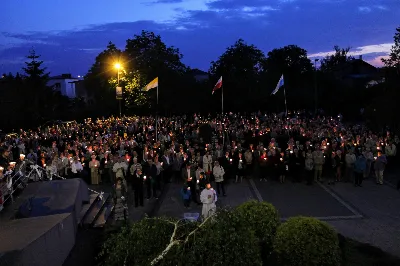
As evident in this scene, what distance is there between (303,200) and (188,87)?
35333 millimetres

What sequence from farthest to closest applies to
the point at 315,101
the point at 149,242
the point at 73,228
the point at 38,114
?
the point at 38,114 → the point at 315,101 → the point at 73,228 → the point at 149,242

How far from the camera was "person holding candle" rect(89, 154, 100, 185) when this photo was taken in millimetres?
18078

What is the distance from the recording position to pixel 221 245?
528cm

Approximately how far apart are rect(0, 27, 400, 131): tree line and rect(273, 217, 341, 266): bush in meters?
32.5

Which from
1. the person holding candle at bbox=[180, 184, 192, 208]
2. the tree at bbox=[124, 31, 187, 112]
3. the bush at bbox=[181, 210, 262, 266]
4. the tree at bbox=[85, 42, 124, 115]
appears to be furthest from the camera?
the tree at bbox=[85, 42, 124, 115]

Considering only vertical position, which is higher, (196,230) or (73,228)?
(196,230)

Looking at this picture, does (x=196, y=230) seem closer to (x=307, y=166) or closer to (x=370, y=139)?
(x=307, y=166)

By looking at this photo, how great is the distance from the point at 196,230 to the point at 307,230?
106 inches

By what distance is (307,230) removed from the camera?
7234 millimetres

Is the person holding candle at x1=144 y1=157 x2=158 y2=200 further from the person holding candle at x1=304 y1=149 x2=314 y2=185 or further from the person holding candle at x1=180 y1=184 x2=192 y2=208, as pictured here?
the person holding candle at x1=304 y1=149 x2=314 y2=185

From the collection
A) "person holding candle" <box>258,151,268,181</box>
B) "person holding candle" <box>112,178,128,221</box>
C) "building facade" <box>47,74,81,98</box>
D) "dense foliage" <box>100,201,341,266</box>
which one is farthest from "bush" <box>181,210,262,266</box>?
"building facade" <box>47,74,81,98</box>

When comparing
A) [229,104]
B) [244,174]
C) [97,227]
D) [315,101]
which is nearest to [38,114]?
[229,104]

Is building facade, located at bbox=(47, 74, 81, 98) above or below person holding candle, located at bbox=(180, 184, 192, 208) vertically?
above

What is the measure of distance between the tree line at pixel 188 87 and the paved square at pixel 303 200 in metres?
23.7
